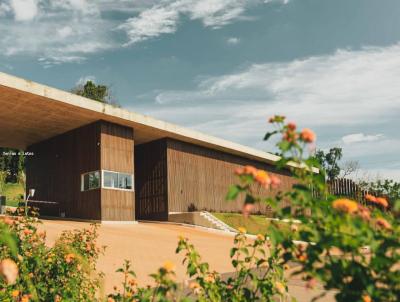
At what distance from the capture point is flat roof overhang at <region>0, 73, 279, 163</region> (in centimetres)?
1736

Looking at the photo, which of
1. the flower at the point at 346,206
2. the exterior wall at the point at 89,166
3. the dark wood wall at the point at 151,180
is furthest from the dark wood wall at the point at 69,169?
the flower at the point at 346,206

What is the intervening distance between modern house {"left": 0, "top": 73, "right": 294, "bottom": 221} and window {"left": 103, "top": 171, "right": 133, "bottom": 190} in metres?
0.05

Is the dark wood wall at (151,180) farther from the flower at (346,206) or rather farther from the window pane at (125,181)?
the flower at (346,206)

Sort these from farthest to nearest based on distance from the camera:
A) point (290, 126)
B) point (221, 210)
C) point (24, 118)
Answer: point (221, 210) → point (24, 118) → point (290, 126)

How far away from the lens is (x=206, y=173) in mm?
26922

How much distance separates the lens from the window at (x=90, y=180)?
69.1 ft

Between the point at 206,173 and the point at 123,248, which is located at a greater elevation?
the point at 206,173

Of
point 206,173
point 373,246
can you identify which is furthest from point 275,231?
point 206,173

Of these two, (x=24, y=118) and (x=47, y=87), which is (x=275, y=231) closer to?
(x=47, y=87)

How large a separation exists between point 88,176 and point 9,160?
2347 centimetres

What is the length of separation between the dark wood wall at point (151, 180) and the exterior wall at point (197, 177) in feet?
1.23

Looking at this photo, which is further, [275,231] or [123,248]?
[123,248]

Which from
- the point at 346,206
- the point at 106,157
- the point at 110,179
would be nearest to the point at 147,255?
the point at 110,179

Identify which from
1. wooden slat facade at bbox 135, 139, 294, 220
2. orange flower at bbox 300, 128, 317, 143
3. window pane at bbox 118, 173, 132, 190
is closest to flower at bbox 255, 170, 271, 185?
orange flower at bbox 300, 128, 317, 143
